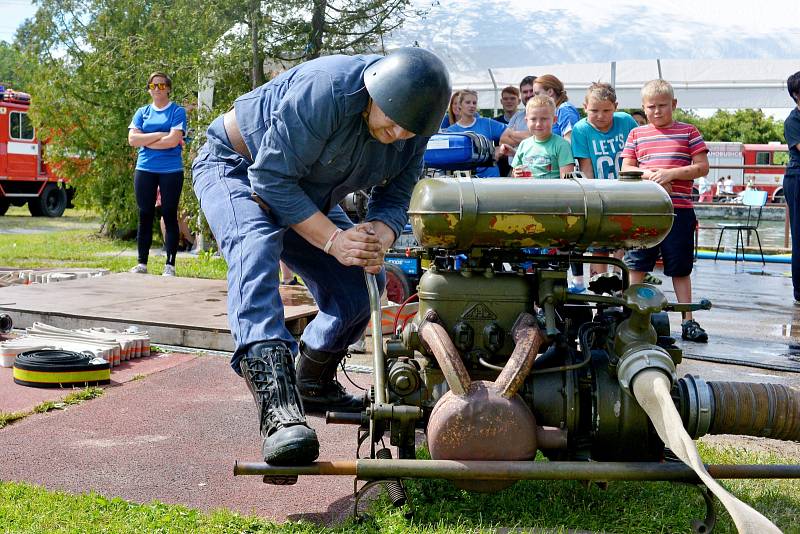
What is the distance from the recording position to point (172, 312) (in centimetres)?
627

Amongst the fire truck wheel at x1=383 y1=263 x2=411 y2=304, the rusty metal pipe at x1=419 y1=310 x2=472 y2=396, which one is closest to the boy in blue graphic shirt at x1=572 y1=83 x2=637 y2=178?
the fire truck wheel at x1=383 y1=263 x2=411 y2=304

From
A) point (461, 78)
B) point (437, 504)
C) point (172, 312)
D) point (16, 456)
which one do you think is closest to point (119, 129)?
point (461, 78)

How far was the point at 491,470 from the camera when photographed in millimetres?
2729

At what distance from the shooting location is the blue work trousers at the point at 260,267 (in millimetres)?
3127

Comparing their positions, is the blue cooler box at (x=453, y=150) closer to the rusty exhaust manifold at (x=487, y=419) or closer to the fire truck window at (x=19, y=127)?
the rusty exhaust manifold at (x=487, y=419)

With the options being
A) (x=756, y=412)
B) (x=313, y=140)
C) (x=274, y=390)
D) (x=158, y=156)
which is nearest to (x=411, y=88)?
(x=313, y=140)

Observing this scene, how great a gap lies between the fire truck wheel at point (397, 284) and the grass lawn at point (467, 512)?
372cm

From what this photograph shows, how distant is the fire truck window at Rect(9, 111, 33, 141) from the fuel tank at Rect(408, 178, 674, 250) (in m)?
22.9

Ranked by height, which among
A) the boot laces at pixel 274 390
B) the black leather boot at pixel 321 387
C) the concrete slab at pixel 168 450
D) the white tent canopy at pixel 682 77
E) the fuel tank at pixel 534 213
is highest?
the white tent canopy at pixel 682 77

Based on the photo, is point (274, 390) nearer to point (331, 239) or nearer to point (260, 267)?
point (260, 267)

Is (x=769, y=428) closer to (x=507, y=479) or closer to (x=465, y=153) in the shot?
(x=507, y=479)

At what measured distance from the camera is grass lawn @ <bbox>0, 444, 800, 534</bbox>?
283 centimetres

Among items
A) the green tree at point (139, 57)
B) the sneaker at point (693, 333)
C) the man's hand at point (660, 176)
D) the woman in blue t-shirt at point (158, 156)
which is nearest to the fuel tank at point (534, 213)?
the man's hand at point (660, 176)

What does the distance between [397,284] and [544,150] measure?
1.50 m
